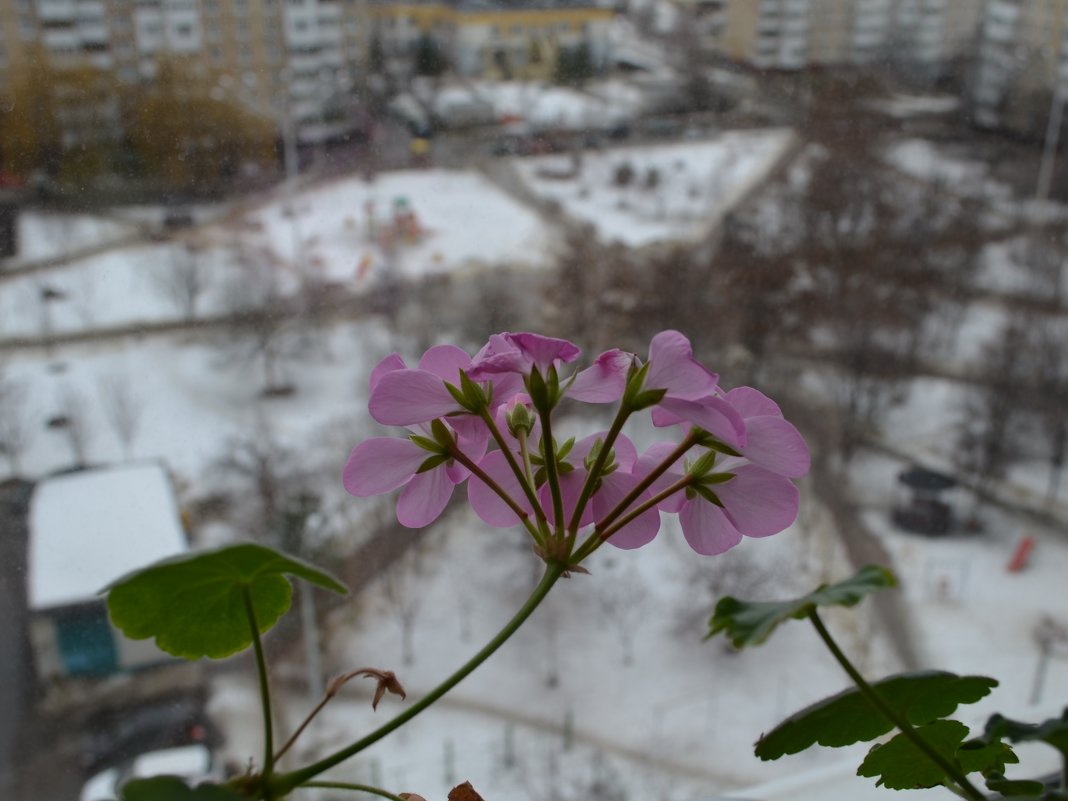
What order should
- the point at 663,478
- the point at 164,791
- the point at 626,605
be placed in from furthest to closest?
the point at 626,605
the point at 663,478
the point at 164,791

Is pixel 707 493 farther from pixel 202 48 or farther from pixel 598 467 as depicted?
pixel 202 48

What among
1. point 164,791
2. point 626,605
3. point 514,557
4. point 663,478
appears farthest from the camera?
point 626,605

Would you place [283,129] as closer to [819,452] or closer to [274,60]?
[274,60]

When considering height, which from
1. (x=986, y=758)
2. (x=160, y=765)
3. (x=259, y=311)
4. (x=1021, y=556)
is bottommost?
(x=1021, y=556)

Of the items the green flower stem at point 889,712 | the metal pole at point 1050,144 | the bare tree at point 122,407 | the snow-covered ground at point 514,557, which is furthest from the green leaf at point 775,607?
the metal pole at point 1050,144

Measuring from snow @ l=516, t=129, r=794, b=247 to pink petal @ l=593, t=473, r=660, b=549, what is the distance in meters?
0.73

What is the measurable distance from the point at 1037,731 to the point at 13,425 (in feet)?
2.73

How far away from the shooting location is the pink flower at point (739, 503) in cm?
27

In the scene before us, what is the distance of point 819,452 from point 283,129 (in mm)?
743

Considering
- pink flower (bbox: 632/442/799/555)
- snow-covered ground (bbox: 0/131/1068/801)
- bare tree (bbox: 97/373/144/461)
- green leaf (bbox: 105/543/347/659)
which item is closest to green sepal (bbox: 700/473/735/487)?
pink flower (bbox: 632/442/799/555)

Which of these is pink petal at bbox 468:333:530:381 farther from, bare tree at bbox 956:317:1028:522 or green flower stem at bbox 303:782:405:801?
bare tree at bbox 956:317:1028:522

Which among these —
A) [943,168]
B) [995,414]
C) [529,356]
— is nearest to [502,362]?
[529,356]

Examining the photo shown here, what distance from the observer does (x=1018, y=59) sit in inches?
47.2

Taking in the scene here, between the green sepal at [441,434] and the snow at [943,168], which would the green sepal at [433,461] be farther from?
the snow at [943,168]
